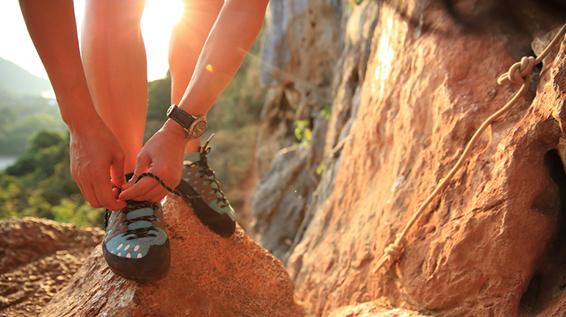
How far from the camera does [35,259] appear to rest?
2.21 meters

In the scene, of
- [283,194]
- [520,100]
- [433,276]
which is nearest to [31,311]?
[433,276]

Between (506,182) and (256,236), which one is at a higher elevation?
(506,182)

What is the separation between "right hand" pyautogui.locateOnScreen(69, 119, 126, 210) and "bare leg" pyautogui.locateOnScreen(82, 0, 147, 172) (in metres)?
0.18

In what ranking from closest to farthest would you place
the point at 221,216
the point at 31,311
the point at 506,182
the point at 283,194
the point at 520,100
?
the point at 506,182 < the point at 520,100 < the point at 221,216 < the point at 31,311 < the point at 283,194

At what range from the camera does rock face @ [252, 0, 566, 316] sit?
122 cm

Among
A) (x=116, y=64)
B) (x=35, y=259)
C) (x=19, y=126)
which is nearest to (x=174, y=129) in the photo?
(x=116, y=64)

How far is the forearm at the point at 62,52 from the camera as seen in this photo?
3.85 feet

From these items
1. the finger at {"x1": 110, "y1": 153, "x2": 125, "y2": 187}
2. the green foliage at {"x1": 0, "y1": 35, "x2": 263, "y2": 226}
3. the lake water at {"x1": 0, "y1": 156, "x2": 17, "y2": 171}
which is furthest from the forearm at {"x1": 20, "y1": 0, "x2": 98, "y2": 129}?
the lake water at {"x1": 0, "y1": 156, "x2": 17, "y2": 171}

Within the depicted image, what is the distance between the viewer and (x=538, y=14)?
146cm

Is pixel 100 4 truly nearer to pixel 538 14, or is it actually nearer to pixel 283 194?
pixel 538 14

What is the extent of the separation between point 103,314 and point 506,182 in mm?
1098

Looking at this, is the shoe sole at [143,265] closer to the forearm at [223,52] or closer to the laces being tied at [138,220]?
the laces being tied at [138,220]

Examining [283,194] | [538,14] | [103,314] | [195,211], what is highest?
[538,14]

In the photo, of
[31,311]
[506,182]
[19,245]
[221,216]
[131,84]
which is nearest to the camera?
[506,182]
